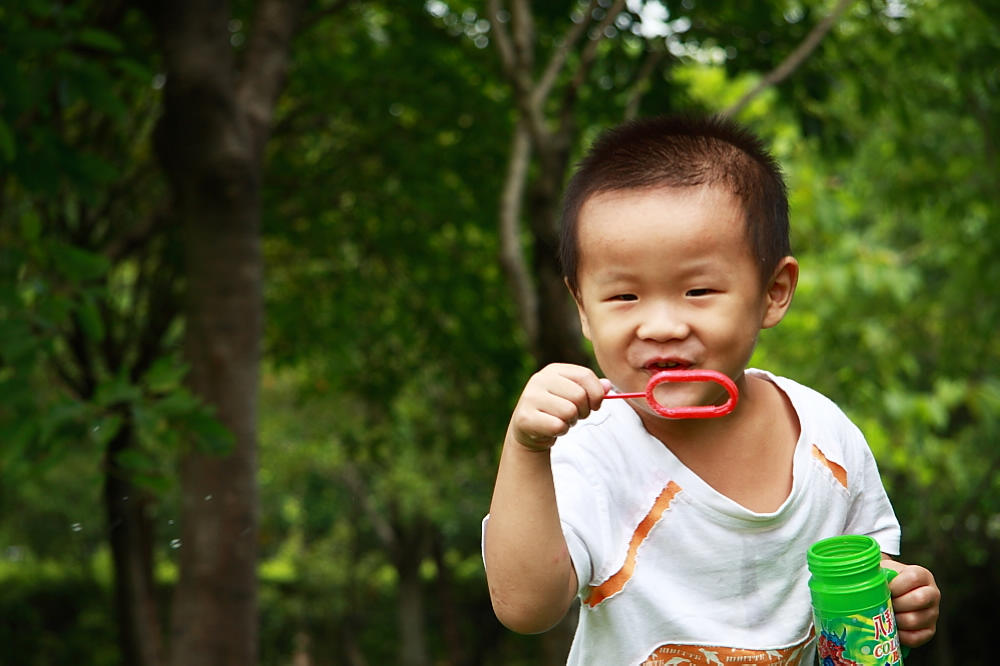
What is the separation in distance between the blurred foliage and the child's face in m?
1.95

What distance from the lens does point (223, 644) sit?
4.00 metres

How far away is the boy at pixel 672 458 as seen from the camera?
1.40 m

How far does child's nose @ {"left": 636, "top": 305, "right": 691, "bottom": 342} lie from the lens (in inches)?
56.4

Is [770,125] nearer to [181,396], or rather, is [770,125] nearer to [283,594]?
[181,396]

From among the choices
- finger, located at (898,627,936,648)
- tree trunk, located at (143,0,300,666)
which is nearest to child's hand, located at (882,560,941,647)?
finger, located at (898,627,936,648)

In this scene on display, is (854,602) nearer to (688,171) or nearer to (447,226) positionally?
(688,171)

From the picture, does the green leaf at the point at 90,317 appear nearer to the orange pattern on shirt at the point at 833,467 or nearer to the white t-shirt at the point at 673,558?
the white t-shirt at the point at 673,558

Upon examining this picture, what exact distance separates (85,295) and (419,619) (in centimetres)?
1485

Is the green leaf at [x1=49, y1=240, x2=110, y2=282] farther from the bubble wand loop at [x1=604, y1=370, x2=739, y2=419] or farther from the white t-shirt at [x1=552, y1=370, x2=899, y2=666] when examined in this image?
the bubble wand loop at [x1=604, y1=370, x2=739, y2=419]

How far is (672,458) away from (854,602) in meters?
0.32

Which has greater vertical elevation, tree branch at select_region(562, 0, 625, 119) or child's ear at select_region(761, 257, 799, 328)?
tree branch at select_region(562, 0, 625, 119)

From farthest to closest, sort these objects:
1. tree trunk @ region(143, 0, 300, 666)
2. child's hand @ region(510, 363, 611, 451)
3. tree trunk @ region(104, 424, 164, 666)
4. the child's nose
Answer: tree trunk @ region(104, 424, 164, 666) → tree trunk @ region(143, 0, 300, 666) → the child's nose → child's hand @ region(510, 363, 611, 451)

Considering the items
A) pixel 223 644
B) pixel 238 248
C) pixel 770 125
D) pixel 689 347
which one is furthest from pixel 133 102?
pixel 689 347

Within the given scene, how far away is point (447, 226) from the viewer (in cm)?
730
